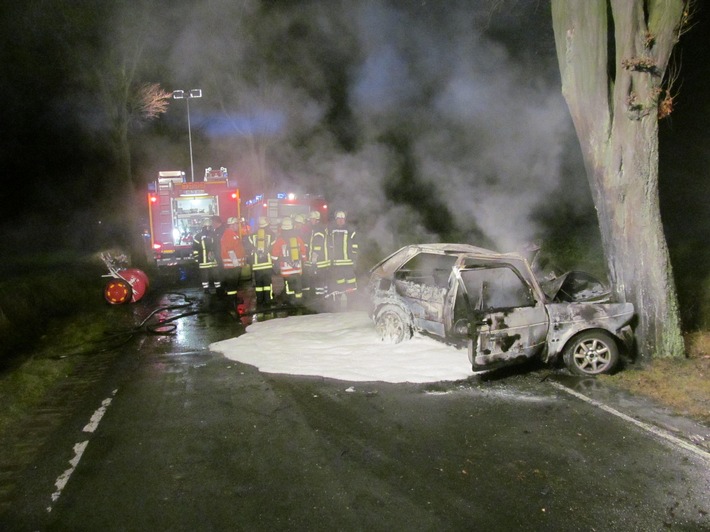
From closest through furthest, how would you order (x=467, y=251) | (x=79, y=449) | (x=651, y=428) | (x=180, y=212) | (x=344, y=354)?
1. (x=79, y=449)
2. (x=651, y=428)
3. (x=467, y=251)
4. (x=344, y=354)
5. (x=180, y=212)

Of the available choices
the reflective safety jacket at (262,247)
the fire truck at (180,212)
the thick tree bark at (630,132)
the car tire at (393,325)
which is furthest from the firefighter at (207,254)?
the thick tree bark at (630,132)

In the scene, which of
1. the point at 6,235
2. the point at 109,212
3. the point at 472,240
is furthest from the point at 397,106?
the point at 109,212

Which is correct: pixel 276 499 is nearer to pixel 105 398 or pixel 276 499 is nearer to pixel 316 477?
pixel 316 477

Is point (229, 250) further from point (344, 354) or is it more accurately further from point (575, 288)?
point (575, 288)

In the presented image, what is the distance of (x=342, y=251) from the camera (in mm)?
10188

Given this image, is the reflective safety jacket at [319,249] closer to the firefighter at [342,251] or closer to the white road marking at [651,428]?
the firefighter at [342,251]

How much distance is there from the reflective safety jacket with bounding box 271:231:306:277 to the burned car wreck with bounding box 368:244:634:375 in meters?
3.42

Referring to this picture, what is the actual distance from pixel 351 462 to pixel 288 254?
21.5ft

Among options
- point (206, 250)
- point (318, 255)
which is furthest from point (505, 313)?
point (206, 250)

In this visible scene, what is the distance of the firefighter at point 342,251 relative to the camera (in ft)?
33.1

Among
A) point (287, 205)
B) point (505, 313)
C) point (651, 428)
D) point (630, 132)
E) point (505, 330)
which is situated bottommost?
point (651, 428)

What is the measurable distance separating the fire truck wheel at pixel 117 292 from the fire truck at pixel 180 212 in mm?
3126

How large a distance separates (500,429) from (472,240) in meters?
11.9

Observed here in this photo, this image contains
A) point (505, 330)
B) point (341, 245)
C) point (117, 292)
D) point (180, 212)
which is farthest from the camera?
point (180, 212)
